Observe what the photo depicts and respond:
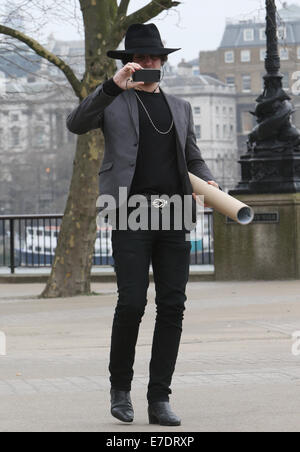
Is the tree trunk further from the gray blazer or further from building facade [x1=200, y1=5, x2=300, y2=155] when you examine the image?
building facade [x1=200, y1=5, x2=300, y2=155]

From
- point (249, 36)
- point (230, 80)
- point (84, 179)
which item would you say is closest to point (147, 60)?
point (84, 179)

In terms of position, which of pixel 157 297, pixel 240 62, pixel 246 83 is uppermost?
pixel 240 62

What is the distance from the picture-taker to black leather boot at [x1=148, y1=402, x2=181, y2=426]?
224 inches

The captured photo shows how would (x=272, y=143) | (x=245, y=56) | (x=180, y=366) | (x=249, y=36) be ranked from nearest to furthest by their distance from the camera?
(x=180, y=366)
(x=272, y=143)
(x=245, y=56)
(x=249, y=36)

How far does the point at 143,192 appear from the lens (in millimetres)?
5824

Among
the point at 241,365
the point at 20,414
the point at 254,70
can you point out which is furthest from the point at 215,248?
the point at 254,70

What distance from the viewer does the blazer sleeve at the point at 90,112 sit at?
5.70 m

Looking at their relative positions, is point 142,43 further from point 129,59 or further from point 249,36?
point 249,36

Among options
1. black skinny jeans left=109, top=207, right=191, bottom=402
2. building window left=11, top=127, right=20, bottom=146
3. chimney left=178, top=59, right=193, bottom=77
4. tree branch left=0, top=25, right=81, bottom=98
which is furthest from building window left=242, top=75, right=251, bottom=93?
black skinny jeans left=109, top=207, right=191, bottom=402

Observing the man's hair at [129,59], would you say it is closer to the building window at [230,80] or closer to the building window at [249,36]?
the building window at [230,80]

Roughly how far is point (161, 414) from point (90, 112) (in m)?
1.50

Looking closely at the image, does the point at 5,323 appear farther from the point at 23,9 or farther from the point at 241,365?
the point at 23,9

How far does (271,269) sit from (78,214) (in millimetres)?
2752

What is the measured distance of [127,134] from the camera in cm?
580
